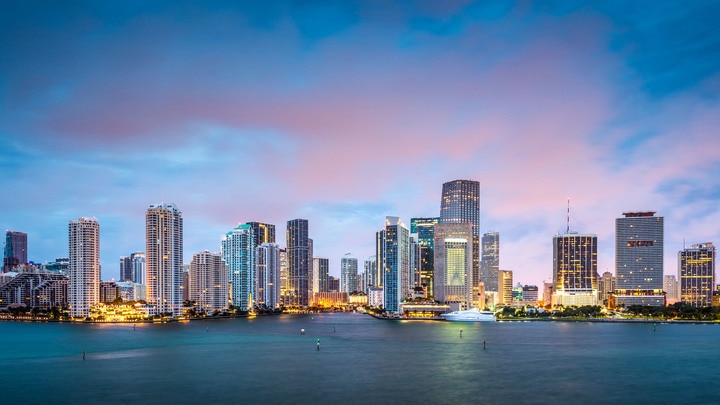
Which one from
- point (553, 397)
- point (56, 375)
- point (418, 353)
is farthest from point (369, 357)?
point (56, 375)

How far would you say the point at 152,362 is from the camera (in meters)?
85.8

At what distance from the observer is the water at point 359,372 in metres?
60.4

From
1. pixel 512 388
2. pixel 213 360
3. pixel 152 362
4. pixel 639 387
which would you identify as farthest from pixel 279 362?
pixel 639 387

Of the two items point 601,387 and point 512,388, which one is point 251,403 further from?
point 601,387

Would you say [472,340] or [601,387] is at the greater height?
[601,387]

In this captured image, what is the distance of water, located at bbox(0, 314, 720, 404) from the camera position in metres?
60.4

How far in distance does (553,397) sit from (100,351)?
263 ft

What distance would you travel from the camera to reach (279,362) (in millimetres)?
85750

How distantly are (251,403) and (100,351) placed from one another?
59075 millimetres

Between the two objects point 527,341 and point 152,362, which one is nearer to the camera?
point 152,362

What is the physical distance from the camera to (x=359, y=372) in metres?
76.1

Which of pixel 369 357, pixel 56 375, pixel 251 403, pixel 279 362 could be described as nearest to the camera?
pixel 251 403

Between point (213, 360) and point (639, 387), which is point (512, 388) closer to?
point (639, 387)

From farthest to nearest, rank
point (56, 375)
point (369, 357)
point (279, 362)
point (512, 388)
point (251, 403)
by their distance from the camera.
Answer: point (369, 357), point (279, 362), point (56, 375), point (512, 388), point (251, 403)
